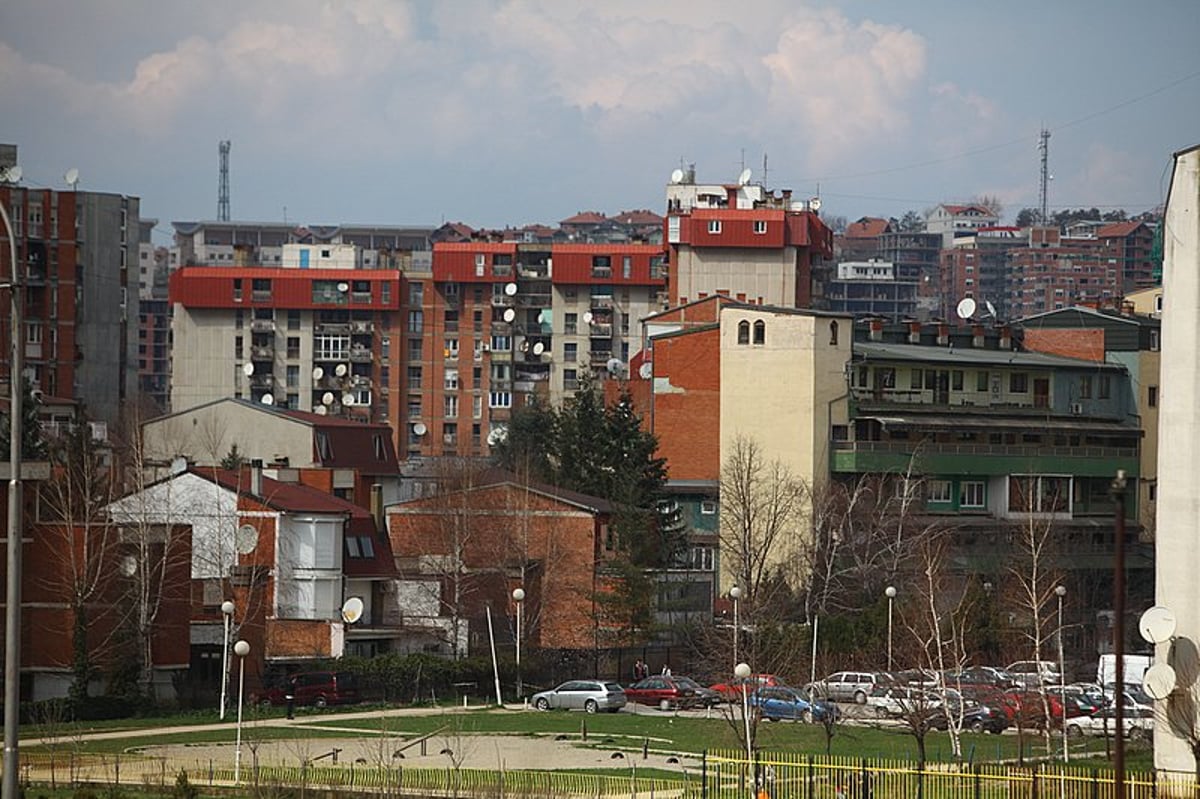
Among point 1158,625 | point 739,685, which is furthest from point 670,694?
point 1158,625

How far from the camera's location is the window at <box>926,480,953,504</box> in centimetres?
7919

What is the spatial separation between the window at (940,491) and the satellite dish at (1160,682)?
46.3 m

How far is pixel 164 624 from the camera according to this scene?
54219 mm

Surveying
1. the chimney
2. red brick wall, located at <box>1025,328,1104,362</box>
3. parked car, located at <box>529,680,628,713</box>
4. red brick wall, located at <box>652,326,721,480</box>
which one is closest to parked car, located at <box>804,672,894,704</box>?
parked car, located at <box>529,680,628,713</box>

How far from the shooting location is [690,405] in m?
83.2

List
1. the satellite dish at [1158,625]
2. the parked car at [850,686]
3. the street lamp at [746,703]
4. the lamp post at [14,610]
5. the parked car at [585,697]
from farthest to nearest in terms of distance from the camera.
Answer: the parked car at [850,686] → the parked car at [585,697] → the street lamp at [746,703] → the satellite dish at [1158,625] → the lamp post at [14,610]

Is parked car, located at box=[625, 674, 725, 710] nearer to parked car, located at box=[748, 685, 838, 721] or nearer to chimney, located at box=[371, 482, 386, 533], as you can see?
parked car, located at box=[748, 685, 838, 721]

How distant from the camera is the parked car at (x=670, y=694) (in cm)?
5484

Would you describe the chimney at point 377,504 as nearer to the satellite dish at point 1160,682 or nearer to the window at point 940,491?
the window at point 940,491

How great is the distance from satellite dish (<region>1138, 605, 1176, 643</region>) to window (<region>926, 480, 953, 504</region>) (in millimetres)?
45782

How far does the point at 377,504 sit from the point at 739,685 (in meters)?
31.5

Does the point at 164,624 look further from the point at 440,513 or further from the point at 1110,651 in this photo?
the point at 1110,651

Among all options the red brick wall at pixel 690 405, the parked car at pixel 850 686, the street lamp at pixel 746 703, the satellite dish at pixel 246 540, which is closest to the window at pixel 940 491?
the red brick wall at pixel 690 405

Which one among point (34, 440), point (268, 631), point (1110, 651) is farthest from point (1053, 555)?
point (34, 440)
